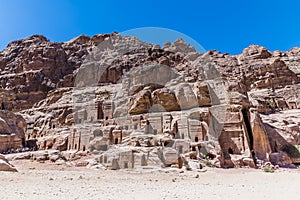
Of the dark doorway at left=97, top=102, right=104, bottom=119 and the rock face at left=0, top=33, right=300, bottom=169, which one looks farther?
the dark doorway at left=97, top=102, right=104, bottom=119

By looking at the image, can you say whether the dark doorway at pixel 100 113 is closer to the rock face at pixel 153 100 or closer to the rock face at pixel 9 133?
the rock face at pixel 153 100

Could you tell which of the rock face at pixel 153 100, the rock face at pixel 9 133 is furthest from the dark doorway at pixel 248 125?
the rock face at pixel 9 133

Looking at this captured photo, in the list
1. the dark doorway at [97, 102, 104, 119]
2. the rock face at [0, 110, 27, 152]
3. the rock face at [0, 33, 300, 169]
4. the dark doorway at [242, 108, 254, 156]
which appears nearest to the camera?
the rock face at [0, 33, 300, 169]

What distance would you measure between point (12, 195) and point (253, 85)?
72273 mm

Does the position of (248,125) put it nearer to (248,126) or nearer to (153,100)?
(248,126)

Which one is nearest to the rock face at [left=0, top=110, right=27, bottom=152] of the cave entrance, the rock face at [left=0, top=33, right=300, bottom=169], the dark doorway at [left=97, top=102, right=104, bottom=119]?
the rock face at [left=0, top=33, right=300, bottom=169]

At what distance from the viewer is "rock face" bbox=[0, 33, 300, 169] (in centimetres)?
3472

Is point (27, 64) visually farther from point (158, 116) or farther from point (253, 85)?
point (253, 85)

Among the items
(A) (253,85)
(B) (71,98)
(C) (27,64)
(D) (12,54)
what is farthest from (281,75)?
(D) (12,54)

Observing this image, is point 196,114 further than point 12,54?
No

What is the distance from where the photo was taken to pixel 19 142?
3816 centimetres

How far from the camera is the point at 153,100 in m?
43.8

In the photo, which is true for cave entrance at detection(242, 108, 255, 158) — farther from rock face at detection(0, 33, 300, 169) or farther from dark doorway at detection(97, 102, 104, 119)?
dark doorway at detection(97, 102, 104, 119)

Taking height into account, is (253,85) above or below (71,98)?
above
